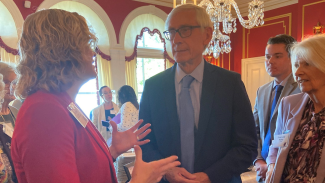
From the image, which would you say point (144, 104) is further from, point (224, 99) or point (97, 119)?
point (97, 119)

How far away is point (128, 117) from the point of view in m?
2.82

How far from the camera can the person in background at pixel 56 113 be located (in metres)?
0.62

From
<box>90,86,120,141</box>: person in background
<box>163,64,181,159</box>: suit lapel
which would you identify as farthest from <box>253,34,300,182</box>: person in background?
<box>90,86,120,141</box>: person in background

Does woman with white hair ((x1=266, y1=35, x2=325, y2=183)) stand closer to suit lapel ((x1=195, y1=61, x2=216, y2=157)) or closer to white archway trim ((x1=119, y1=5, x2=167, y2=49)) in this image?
suit lapel ((x1=195, y1=61, x2=216, y2=157))

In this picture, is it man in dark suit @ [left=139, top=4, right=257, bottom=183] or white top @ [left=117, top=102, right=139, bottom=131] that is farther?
white top @ [left=117, top=102, right=139, bottom=131]

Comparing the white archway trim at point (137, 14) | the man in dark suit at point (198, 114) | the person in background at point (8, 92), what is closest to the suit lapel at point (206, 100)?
the man in dark suit at point (198, 114)

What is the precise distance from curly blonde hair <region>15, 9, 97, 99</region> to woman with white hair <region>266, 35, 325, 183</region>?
4.05 ft

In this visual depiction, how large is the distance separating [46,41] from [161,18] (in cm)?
537

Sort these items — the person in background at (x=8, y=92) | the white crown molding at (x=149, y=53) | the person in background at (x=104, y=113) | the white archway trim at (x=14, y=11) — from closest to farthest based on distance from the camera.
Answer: the person in background at (x=8, y=92) → the person in background at (x=104, y=113) → the white archway trim at (x=14, y=11) → the white crown molding at (x=149, y=53)

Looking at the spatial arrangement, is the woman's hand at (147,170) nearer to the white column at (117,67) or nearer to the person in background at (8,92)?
the person in background at (8,92)

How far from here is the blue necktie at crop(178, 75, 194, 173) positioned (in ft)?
3.60

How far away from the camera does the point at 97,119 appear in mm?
3668

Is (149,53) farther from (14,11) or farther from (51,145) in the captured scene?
(51,145)

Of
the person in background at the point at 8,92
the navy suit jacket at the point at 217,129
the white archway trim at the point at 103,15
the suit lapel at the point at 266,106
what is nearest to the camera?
the navy suit jacket at the point at 217,129
